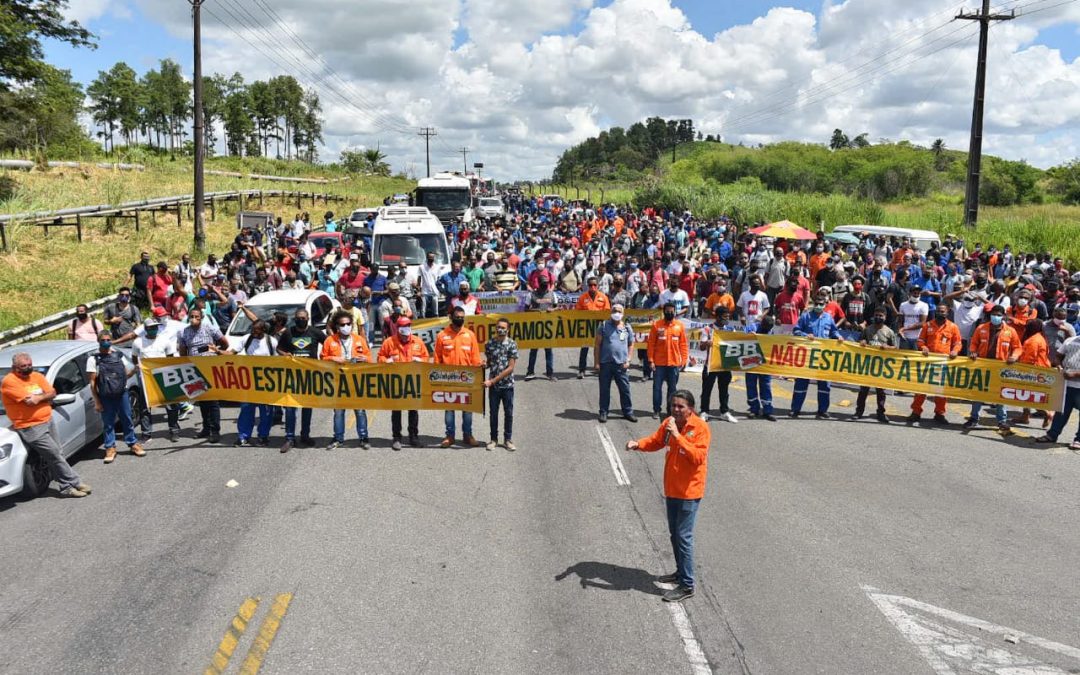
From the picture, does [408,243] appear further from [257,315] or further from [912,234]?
[912,234]

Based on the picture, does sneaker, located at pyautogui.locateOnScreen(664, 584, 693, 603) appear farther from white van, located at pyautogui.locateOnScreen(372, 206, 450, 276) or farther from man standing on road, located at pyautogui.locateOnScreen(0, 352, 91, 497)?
white van, located at pyautogui.locateOnScreen(372, 206, 450, 276)

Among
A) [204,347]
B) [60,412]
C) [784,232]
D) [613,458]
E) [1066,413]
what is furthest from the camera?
[784,232]

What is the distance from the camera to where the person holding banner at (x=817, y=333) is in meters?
13.1

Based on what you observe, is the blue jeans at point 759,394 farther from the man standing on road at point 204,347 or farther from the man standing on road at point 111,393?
the man standing on road at point 111,393

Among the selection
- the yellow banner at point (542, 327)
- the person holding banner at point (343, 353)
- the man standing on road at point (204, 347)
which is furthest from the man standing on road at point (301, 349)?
the yellow banner at point (542, 327)

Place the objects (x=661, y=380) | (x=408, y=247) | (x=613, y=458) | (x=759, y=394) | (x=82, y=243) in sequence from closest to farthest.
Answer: (x=613, y=458), (x=661, y=380), (x=759, y=394), (x=408, y=247), (x=82, y=243)

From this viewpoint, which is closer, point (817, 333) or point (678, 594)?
point (678, 594)

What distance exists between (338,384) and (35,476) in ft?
12.3

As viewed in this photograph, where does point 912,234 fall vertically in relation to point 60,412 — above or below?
above

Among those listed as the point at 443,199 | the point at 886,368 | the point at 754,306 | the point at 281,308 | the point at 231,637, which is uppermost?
the point at 443,199

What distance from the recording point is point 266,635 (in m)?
6.02

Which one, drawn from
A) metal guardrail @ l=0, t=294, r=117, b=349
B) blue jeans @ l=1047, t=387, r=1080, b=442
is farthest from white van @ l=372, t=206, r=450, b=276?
blue jeans @ l=1047, t=387, r=1080, b=442

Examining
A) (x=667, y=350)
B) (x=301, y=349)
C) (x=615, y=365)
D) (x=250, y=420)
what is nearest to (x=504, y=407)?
(x=615, y=365)

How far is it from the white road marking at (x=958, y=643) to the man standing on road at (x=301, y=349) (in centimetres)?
772
